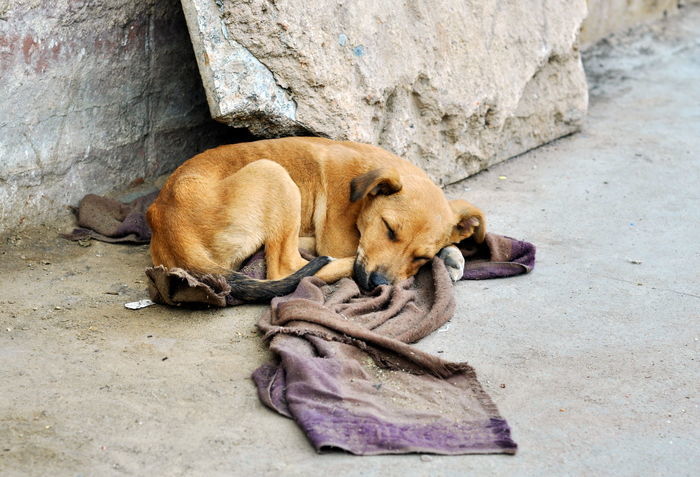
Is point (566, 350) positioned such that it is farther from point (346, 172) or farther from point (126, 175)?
point (126, 175)

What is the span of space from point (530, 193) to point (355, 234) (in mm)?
2445

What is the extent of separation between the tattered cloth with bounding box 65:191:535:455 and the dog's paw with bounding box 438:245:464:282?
10 cm

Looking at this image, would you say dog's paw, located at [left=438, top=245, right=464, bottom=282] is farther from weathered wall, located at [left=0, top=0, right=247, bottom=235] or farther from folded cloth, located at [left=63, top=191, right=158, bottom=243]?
weathered wall, located at [left=0, top=0, right=247, bottom=235]

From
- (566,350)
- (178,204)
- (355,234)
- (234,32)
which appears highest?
(234,32)

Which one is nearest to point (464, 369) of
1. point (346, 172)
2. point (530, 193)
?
point (346, 172)

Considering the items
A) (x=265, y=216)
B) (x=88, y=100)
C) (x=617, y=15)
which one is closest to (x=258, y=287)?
(x=265, y=216)

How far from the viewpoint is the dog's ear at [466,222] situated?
6.26 metres

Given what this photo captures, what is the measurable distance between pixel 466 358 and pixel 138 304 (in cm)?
215

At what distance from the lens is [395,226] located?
19.6 ft

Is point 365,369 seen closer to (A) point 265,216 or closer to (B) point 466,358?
(B) point 466,358

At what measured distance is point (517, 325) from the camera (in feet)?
17.9

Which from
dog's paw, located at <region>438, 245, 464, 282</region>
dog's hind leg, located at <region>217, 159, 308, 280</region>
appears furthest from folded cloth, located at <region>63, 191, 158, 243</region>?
dog's paw, located at <region>438, 245, 464, 282</region>

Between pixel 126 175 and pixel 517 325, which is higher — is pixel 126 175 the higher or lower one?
the higher one

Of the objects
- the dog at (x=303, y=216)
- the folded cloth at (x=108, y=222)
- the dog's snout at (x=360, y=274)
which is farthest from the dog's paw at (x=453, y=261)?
the folded cloth at (x=108, y=222)
